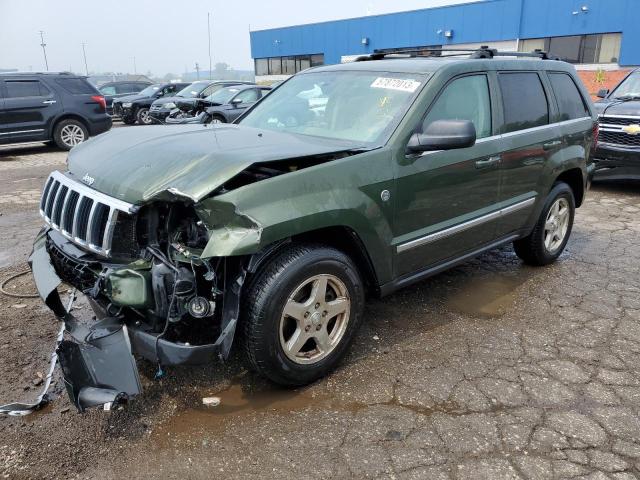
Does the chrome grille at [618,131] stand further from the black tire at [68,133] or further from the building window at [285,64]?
the building window at [285,64]

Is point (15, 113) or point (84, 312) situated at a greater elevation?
point (15, 113)

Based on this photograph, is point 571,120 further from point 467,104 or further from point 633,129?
point 633,129

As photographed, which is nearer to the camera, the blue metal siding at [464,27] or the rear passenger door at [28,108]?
the rear passenger door at [28,108]

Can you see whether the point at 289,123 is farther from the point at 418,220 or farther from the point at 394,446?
the point at 394,446

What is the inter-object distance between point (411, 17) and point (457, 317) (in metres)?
33.7

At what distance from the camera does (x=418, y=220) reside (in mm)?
3438

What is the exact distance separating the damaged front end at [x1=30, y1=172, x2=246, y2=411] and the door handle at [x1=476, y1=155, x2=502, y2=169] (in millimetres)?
2002

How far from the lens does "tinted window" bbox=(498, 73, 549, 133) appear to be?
4.11 meters

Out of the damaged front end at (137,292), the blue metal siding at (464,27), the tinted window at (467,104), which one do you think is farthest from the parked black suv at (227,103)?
the blue metal siding at (464,27)

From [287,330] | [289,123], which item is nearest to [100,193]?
[287,330]

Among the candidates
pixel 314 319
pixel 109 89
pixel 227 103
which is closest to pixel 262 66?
pixel 109 89

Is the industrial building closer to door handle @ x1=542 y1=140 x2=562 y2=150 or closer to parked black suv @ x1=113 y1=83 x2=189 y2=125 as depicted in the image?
parked black suv @ x1=113 y1=83 x2=189 y2=125

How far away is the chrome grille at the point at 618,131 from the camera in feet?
25.5

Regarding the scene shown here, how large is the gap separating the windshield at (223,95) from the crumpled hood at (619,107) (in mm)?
9170
